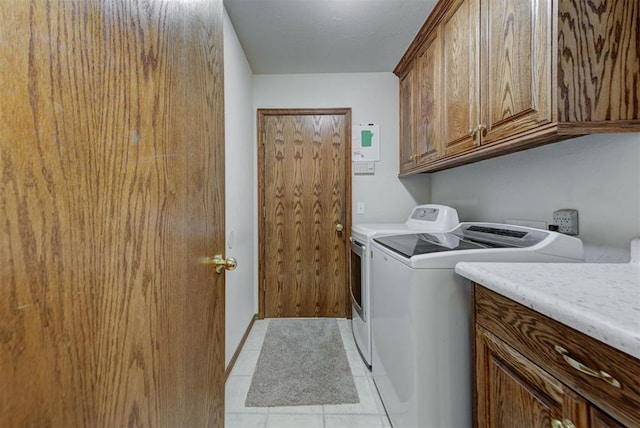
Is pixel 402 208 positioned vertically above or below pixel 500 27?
below

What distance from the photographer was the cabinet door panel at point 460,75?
4.43 ft

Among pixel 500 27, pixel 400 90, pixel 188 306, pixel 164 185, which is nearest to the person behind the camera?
pixel 164 185

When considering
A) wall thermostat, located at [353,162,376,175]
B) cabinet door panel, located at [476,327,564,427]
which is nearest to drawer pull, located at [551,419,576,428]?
cabinet door panel, located at [476,327,564,427]

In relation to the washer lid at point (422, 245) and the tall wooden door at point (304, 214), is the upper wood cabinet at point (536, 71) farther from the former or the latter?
the tall wooden door at point (304, 214)

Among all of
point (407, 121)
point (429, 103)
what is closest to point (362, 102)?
point (407, 121)

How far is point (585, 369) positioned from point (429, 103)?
5.69 ft

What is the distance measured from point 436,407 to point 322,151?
2.13 meters

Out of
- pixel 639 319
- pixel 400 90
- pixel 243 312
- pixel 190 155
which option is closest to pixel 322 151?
pixel 400 90

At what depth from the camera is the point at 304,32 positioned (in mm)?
1962

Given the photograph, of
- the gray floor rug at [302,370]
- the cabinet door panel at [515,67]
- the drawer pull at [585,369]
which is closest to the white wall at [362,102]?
the gray floor rug at [302,370]

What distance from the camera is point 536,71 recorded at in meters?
0.99

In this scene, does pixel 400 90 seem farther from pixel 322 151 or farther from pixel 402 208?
pixel 402 208

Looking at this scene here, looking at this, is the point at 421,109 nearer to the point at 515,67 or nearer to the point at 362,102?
the point at 362,102

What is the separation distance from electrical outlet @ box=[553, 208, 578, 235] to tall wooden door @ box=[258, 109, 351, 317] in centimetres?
161
